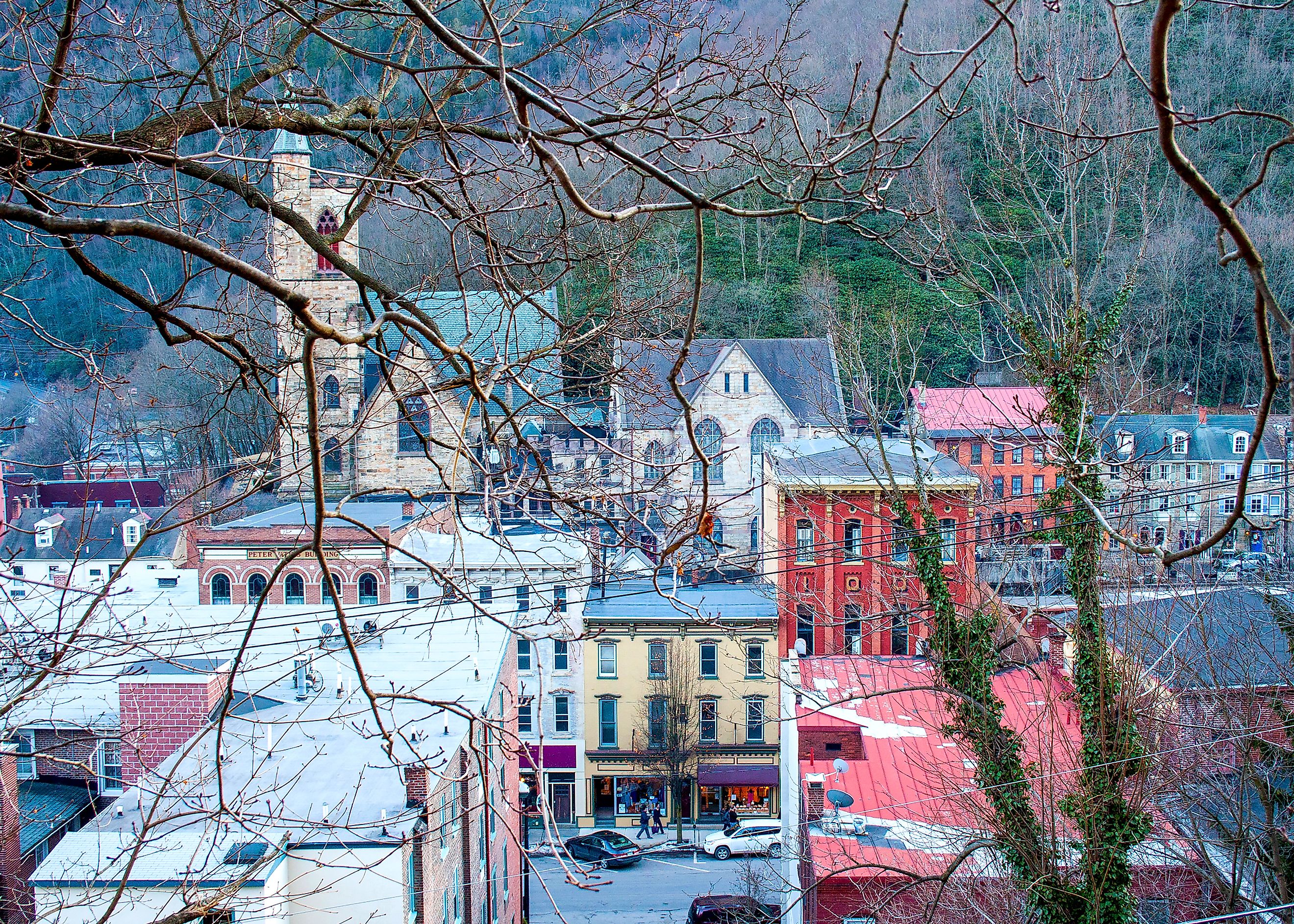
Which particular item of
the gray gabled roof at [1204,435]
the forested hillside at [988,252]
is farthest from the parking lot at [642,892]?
the gray gabled roof at [1204,435]

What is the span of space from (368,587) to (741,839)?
10.6m

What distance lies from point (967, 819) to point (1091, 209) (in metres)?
27.0

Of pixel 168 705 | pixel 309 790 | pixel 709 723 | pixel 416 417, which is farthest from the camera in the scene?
pixel 709 723

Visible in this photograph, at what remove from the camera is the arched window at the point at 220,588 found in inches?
927

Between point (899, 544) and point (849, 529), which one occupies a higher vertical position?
point (899, 544)

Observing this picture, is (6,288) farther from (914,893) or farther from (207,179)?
(914,893)

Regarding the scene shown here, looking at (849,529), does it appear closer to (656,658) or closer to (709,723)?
(656,658)

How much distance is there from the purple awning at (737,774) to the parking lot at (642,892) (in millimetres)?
1994

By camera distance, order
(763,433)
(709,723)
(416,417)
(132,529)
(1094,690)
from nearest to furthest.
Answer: (416,417) < (1094,690) < (709,723) < (132,529) < (763,433)

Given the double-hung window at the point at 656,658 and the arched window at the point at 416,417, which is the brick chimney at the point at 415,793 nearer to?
the arched window at the point at 416,417

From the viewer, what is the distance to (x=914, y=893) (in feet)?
33.7

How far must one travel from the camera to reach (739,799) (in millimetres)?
22625

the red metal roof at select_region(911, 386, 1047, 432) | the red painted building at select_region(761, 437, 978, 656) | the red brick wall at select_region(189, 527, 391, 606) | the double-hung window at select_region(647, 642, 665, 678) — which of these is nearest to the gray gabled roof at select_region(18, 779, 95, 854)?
the red painted building at select_region(761, 437, 978, 656)

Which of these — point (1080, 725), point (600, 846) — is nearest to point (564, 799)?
point (600, 846)
